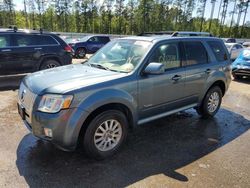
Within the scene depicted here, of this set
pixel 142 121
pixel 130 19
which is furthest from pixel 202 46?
pixel 130 19

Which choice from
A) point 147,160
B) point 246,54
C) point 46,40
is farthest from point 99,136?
point 246,54

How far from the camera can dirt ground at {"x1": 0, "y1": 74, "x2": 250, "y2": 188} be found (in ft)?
11.3

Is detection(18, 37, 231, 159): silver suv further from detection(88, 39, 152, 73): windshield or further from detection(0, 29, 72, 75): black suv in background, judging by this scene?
detection(0, 29, 72, 75): black suv in background

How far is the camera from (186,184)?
135 inches

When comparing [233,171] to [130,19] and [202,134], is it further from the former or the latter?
[130,19]

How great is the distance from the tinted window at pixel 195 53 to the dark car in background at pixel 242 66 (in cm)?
619

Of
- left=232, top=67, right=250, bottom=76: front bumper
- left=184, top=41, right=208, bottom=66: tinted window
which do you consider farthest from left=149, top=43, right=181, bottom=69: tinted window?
left=232, top=67, right=250, bottom=76: front bumper

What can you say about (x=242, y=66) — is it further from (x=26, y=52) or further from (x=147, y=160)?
(x=147, y=160)

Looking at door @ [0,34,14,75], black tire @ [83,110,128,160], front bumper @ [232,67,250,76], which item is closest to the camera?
black tire @ [83,110,128,160]

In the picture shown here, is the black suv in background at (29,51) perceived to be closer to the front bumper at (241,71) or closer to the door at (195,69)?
the door at (195,69)

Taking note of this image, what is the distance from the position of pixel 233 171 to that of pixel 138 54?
2.30 metres

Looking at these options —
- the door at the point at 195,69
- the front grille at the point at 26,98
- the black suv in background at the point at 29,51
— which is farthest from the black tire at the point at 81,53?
the front grille at the point at 26,98

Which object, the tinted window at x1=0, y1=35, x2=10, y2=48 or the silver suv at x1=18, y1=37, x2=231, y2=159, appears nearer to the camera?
the silver suv at x1=18, y1=37, x2=231, y2=159

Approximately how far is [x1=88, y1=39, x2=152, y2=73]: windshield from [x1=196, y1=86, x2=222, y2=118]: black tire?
6.77 ft
